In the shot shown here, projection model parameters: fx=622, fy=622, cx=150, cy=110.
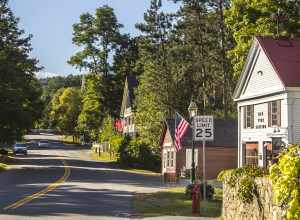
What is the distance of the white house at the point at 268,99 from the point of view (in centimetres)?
3519

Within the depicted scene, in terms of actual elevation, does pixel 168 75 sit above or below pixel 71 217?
above

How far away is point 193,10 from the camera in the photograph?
224 feet

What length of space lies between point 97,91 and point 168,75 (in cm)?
2661

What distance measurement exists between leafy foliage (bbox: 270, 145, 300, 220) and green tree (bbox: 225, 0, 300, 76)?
33.3 m

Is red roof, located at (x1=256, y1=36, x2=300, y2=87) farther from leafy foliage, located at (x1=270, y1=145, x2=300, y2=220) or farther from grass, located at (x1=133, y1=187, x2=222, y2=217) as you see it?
leafy foliage, located at (x1=270, y1=145, x2=300, y2=220)

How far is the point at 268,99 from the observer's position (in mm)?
37688

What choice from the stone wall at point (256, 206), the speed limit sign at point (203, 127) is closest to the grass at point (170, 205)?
the speed limit sign at point (203, 127)

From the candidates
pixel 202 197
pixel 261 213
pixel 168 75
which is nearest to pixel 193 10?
pixel 168 75

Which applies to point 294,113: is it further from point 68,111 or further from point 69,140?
point 69,140

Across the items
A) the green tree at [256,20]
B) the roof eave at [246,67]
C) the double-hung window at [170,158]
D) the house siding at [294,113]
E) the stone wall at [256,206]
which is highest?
the green tree at [256,20]

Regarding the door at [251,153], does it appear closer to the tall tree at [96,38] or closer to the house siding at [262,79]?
the house siding at [262,79]

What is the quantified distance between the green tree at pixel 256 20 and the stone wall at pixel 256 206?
1049 inches

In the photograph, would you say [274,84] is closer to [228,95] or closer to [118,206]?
[118,206]

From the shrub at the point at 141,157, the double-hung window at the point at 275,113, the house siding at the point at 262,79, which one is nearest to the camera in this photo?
the double-hung window at the point at 275,113
